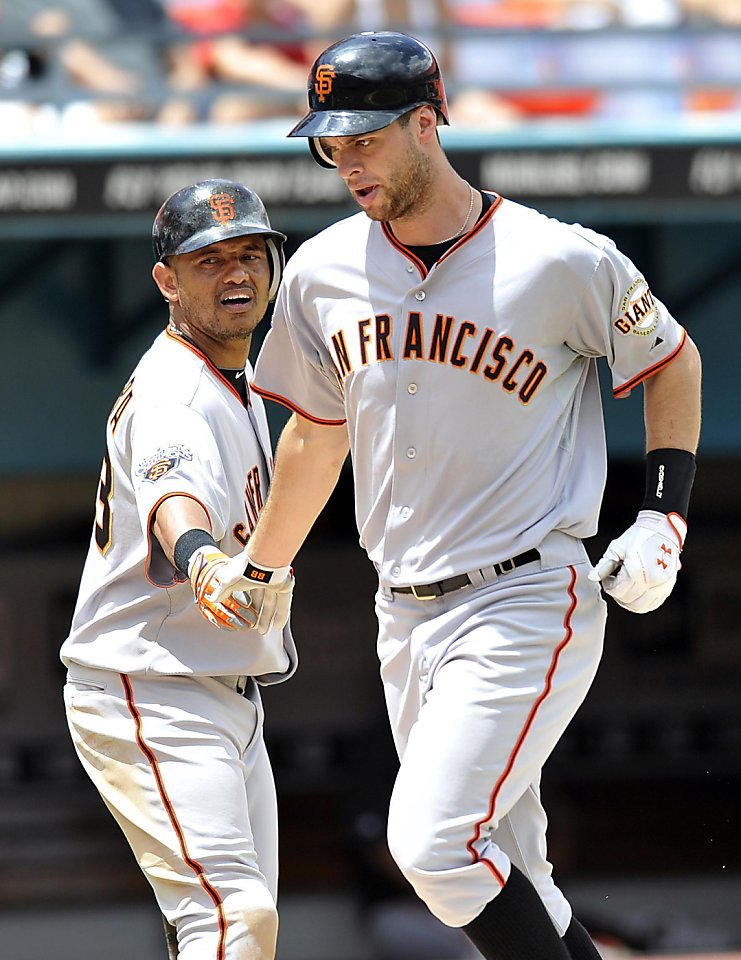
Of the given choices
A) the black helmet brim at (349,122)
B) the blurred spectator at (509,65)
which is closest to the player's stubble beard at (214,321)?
the black helmet brim at (349,122)

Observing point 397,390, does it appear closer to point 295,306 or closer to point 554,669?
point 295,306

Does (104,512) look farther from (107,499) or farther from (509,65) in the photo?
(509,65)

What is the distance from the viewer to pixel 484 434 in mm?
2684

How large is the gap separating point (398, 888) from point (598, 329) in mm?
4055

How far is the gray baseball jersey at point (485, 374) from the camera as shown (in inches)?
→ 105

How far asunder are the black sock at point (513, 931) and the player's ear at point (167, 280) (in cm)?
126

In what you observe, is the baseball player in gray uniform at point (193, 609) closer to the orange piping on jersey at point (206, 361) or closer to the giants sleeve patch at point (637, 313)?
the orange piping on jersey at point (206, 361)

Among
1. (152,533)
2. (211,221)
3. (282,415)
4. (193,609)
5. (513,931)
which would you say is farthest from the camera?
(282,415)

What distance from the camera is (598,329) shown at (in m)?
2.70

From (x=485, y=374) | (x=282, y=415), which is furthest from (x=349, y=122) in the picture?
(x=282, y=415)

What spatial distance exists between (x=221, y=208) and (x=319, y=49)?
3.32 meters

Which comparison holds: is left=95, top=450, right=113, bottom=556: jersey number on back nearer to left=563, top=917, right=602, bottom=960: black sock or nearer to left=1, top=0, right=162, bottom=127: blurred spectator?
left=563, top=917, right=602, bottom=960: black sock

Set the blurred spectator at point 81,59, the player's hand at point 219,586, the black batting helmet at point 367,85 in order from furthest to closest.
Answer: the blurred spectator at point 81,59, the player's hand at point 219,586, the black batting helmet at point 367,85

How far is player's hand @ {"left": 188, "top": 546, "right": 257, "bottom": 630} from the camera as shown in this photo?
2.76 metres
